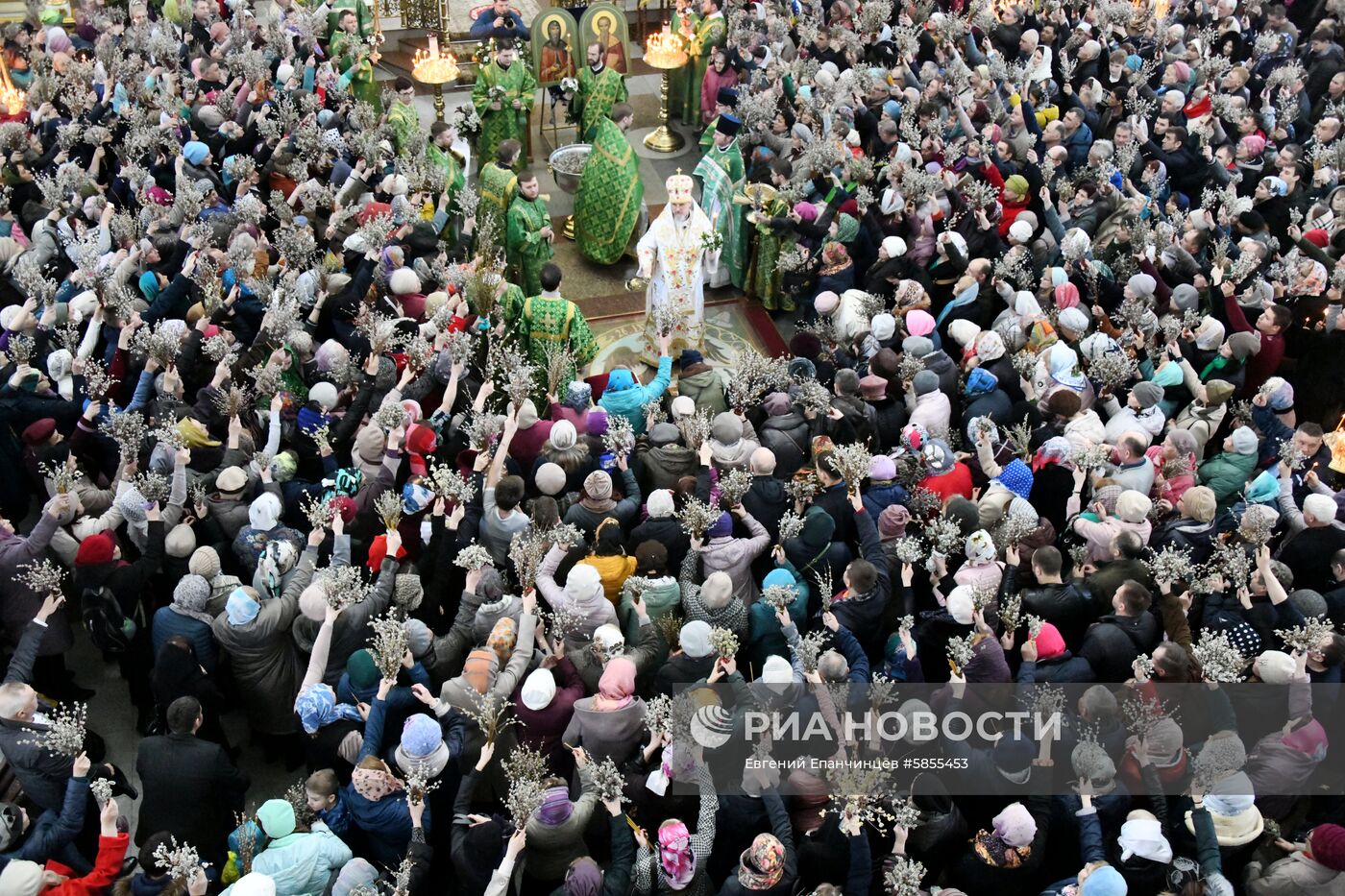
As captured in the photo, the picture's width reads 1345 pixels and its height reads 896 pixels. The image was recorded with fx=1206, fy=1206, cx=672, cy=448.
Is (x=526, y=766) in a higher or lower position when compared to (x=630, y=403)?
lower

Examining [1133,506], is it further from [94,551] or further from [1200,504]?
[94,551]

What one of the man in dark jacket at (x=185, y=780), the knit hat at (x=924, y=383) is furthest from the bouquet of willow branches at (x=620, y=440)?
the man in dark jacket at (x=185, y=780)

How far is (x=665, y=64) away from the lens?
51.1 ft

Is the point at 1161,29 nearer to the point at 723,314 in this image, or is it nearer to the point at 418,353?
the point at 723,314

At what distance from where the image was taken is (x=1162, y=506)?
9125 mm

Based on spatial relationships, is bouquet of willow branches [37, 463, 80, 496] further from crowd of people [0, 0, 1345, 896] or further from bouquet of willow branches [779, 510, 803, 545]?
bouquet of willow branches [779, 510, 803, 545]

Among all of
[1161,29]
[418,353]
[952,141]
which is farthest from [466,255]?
[1161,29]

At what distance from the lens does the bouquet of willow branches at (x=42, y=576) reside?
7.98 metres

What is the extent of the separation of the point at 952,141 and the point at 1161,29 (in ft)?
15.1

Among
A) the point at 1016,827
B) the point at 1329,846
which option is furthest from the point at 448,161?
the point at 1329,846

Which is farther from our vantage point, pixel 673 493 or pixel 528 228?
pixel 528 228

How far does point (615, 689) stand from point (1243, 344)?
21.5ft

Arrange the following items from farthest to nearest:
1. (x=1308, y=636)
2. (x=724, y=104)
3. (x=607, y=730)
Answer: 1. (x=724, y=104)
2. (x=1308, y=636)
3. (x=607, y=730)

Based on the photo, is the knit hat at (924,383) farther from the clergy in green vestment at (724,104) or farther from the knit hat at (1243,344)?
the clergy in green vestment at (724,104)
